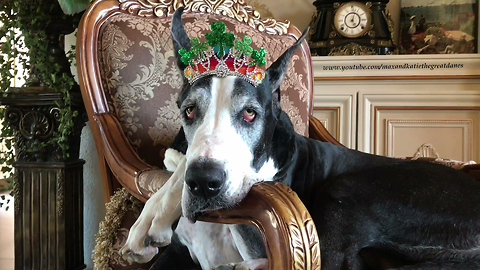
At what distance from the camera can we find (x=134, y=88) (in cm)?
125

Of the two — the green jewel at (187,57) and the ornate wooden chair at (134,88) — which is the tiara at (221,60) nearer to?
the green jewel at (187,57)

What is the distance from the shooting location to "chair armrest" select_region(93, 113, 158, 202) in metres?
1.03

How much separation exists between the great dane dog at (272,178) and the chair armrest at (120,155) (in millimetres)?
101

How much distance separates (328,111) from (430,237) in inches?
57.3

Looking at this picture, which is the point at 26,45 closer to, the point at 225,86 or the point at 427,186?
the point at 225,86

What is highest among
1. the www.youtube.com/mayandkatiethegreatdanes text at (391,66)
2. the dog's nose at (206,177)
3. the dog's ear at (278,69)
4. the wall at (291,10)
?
the wall at (291,10)

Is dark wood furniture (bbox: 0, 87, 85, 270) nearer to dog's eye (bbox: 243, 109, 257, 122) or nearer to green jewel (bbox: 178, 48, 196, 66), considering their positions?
green jewel (bbox: 178, 48, 196, 66)

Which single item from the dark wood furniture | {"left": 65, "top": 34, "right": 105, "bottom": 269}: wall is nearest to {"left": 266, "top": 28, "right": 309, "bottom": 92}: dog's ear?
the dark wood furniture

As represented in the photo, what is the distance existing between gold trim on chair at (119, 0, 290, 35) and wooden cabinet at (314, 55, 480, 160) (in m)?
0.64

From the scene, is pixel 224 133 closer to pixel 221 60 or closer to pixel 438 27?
pixel 221 60

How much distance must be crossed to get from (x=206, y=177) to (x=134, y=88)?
0.65 meters

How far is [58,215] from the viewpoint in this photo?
1476 millimetres

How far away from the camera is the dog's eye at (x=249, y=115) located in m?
0.83

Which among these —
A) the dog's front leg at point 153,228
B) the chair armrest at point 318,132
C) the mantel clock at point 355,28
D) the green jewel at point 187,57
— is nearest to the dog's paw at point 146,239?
the dog's front leg at point 153,228
